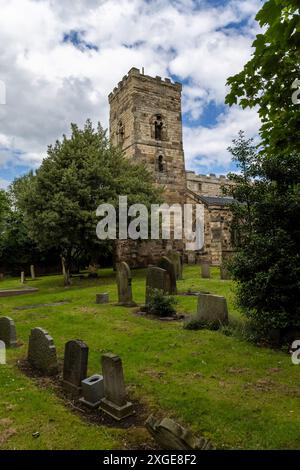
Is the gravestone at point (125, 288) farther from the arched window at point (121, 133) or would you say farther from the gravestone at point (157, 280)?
the arched window at point (121, 133)

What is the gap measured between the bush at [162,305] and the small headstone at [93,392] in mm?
5347

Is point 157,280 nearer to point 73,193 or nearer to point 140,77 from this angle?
point 73,193

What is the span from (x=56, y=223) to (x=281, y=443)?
51.8 ft

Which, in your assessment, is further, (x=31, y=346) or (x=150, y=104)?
Result: (x=150, y=104)

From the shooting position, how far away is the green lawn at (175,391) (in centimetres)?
424

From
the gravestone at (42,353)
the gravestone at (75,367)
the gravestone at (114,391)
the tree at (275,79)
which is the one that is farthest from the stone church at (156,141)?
the tree at (275,79)

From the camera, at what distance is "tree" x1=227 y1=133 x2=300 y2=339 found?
7.57 metres

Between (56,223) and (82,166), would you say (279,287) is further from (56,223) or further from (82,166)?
(82,166)

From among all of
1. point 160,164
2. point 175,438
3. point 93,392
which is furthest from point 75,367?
point 160,164

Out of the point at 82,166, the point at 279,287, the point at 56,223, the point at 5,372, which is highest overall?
the point at 82,166

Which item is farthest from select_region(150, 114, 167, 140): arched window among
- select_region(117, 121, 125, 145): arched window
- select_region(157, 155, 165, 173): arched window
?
select_region(117, 121, 125, 145): arched window

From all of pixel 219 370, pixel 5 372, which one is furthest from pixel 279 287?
pixel 5 372

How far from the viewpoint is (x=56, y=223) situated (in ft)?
58.9

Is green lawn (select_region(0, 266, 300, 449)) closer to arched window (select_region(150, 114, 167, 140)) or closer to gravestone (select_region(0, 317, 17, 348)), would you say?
gravestone (select_region(0, 317, 17, 348))
